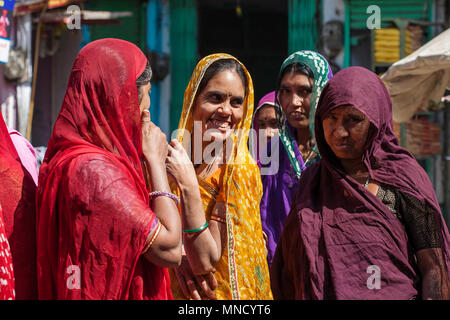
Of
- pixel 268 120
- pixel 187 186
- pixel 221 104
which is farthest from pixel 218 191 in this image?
pixel 268 120

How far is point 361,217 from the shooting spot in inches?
103

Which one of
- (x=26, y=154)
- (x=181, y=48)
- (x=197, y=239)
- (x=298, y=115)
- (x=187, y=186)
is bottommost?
(x=197, y=239)

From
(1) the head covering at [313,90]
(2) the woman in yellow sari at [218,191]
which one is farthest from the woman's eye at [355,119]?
(1) the head covering at [313,90]

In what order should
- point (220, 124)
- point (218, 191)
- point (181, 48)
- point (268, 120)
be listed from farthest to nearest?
1. point (181, 48)
2. point (268, 120)
3. point (220, 124)
4. point (218, 191)

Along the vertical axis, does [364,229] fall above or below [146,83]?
below

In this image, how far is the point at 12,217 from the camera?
2287 millimetres

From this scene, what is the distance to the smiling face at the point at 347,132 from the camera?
2709 millimetres

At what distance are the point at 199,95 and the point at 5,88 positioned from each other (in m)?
6.96

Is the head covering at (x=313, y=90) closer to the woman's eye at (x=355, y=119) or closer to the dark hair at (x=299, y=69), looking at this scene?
the dark hair at (x=299, y=69)

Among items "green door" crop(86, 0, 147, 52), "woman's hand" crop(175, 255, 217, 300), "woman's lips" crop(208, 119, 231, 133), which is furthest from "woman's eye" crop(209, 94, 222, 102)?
"green door" crop(86, 0, 147, 52)

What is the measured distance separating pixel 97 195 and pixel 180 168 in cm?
61

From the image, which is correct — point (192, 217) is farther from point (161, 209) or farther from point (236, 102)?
point (236, 102)
